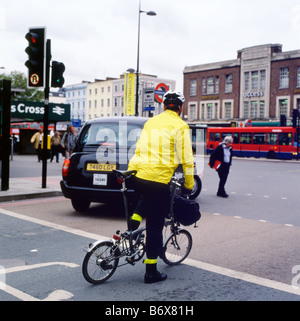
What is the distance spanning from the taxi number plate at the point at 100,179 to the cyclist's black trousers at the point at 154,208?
3475 millimetres

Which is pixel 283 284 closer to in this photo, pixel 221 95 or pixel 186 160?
pixel 186 160

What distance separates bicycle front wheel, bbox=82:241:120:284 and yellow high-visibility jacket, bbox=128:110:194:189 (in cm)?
80

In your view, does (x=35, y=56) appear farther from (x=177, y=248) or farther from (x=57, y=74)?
(x=177, y=248)

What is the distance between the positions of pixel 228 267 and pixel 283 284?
761 millimetres

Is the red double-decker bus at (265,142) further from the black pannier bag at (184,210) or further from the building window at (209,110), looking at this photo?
the black pannier bag at (184,210)

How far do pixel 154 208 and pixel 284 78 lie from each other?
52.7 meters

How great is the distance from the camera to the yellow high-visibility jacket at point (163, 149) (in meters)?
4.36

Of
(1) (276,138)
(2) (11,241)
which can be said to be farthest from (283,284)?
(1) (276,138)

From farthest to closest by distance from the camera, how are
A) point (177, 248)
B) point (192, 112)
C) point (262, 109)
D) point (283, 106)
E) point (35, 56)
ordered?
1. point (192, 112)
2. point (262, 109)
3. point (283, 106)
4. point (35, 56)
5. point (177, 248)

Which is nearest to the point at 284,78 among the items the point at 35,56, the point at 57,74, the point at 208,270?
the point at 57,74

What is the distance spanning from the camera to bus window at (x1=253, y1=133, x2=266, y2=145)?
129ft

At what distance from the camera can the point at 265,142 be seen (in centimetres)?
3909

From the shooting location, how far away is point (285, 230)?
7414mm

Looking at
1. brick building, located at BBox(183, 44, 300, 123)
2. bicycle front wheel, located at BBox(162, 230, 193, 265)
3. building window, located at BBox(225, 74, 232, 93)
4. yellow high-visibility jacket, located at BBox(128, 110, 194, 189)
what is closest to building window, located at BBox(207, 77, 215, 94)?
brick building, located at BBox(183, 44, 300, 123)
